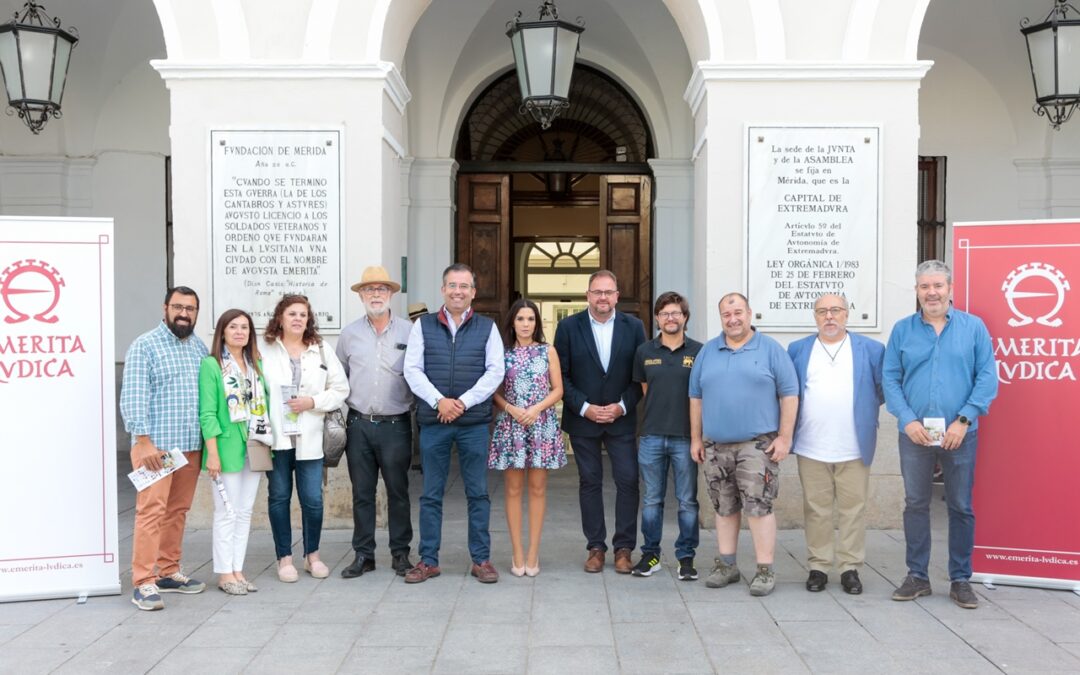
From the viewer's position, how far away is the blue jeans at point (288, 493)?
5328mm

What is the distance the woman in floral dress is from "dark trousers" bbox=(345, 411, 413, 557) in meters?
0.53

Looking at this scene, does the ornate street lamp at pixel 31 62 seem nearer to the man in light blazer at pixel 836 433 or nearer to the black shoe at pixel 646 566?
the black shoe at pixel 646 566

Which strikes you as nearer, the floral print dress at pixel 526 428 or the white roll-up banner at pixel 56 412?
the white roll-up banner at pixel 56 412

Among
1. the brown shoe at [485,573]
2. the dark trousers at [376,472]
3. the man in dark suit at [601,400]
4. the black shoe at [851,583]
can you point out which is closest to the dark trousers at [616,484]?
the man in dark suit at [601,400]

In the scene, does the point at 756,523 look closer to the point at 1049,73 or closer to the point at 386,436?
the point at 386,436

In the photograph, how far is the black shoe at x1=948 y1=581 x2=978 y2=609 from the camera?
4.89m

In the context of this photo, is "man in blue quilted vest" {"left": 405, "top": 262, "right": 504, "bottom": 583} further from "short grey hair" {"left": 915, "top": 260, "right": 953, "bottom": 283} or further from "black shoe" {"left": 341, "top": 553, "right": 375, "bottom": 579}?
"short grey hair" {"left": 915, "top": 260, "right": 953, "bottom": 283}

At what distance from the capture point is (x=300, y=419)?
5.28 metres

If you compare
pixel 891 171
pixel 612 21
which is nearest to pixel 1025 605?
pixel 891 171

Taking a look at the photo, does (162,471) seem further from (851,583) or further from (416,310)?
(416,310)

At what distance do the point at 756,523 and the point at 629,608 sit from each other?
0.86 meters

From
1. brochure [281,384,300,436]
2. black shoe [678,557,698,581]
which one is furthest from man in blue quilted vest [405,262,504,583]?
black shoe [678,557,698,581]

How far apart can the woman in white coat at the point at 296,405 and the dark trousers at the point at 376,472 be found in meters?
0.21

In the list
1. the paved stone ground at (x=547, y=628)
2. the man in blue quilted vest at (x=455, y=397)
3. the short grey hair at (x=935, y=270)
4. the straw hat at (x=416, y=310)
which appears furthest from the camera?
the straw hat at (x=416, y=310)
